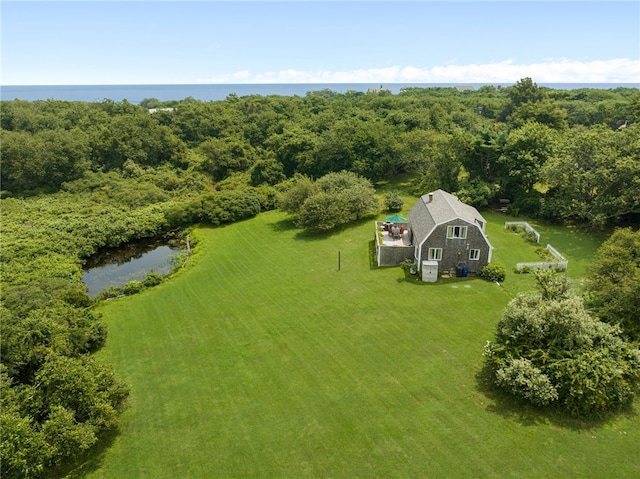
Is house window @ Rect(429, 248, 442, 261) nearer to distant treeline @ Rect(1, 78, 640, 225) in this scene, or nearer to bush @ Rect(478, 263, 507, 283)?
bush @ Rect(478, 263, 507, 283)

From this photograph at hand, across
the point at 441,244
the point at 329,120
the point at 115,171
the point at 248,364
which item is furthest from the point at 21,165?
the point at 441,244

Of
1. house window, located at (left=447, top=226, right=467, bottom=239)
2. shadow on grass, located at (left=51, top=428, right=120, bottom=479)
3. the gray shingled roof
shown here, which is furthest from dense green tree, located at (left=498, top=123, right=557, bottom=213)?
shadow on grass, located at (left=51, top=428, right=120, bottom=479)

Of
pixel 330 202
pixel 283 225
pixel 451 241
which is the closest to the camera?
pixel 451 241

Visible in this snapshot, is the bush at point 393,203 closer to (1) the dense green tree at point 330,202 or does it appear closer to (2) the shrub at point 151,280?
(1) the dense green tree at point 330,202

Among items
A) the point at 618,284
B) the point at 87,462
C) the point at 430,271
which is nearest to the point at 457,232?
the point at 430,271

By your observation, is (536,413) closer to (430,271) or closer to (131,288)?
(430,271)

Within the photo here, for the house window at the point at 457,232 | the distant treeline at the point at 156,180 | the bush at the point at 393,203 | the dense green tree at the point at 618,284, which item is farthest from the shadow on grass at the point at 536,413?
the bush at the point at 393,203

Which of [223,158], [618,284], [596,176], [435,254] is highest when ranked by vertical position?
[596,176]
